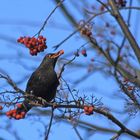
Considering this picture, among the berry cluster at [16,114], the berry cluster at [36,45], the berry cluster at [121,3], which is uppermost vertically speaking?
the berry cluster at [121,3]

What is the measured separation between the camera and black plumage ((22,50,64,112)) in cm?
529

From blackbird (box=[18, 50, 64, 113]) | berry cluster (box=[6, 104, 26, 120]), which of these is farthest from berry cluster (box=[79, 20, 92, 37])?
berry cluster (box=[6, 104, 26, 120])

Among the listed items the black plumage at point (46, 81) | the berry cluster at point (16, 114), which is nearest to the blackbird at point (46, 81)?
the black plumage at point (46, 81)

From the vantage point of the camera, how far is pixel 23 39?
4625 mm

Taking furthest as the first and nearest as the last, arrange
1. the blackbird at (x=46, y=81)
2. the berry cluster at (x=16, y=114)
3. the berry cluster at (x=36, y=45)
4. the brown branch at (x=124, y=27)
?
1. the blackbird at (x=46, y=81)
2. the brown branch at (x=124, y=27)
3. the berry cluster at (x=36, y=45)
4. the berry cluster at (x=16, y=114)

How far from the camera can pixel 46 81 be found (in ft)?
17.6

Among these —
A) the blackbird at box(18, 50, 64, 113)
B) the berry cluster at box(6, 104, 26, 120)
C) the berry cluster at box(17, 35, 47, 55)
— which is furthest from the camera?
the blackbird at box(18, 50, 64, 113)

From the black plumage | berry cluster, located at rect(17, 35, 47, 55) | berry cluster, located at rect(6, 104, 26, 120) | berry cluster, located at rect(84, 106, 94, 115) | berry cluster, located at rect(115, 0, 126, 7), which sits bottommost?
berry cluster, located at rect(84, 106, 94, 115)

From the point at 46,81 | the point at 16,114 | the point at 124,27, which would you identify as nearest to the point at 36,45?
the point at 16,114

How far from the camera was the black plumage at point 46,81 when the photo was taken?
529 cm

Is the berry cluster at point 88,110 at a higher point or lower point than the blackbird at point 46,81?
lower

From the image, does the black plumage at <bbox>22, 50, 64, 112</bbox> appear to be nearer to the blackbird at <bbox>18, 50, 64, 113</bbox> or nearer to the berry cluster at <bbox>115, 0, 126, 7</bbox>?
the blackbird at <bbox>18, 50, 64, 113</bbox>

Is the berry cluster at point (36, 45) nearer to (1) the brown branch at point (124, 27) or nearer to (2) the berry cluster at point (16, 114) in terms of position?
(2) the berry cluster at point (16, 114)

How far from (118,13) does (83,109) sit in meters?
1.39
